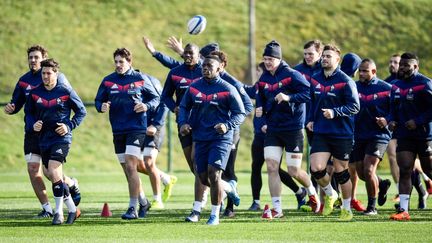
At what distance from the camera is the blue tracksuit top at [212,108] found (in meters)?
13.7

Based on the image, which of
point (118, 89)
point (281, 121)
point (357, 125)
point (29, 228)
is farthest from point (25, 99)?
point (357, 125)

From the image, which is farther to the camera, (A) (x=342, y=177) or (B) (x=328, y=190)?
(B) (x=328, y=190)

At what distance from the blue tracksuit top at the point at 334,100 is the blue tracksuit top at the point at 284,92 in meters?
0.22

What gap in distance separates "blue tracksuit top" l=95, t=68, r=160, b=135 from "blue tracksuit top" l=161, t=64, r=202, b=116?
604 millimetres

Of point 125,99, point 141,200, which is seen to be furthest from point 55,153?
point 141,200

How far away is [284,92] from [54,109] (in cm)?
329

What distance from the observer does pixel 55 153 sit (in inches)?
543

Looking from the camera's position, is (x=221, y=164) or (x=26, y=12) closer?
(x=221, y=164)

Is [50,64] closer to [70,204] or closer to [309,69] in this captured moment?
[70,204]

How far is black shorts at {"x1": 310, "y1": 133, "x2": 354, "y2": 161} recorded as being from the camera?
14.3 m

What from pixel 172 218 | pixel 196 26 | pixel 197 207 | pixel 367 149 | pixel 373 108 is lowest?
pixel 172 218

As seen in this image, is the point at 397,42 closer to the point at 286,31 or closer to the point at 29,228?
the point at 286,31

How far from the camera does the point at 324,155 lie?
47.1 ft

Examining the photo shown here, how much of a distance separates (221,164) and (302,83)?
186 cm
